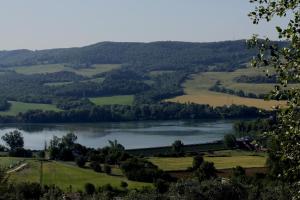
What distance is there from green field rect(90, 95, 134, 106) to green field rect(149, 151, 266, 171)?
48.0 meters

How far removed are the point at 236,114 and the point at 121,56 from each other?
92.2m

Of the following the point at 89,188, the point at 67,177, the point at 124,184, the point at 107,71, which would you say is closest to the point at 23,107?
the point at 107,71

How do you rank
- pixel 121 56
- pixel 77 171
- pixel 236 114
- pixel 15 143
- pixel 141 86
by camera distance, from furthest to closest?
pixel 121 56 < pixel 141 86 < pixel 236 114 < pixel 15 143 < pixel 77 171

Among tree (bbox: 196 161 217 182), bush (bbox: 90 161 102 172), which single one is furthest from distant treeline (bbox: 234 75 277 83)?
tree (bbox: 196 161 217 182)

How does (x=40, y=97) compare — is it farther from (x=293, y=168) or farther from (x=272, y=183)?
(x=293, y=168)

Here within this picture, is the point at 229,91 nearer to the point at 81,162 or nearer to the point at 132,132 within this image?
the point at 132,132

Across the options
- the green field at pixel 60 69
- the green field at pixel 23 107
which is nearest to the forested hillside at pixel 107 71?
the green field at pixel 60 69

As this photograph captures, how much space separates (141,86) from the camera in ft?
353

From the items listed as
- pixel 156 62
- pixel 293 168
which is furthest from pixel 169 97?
pixel 293 168

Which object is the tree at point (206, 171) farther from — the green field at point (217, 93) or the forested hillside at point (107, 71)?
the green field at point (217, 93)

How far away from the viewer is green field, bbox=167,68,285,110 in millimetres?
83188

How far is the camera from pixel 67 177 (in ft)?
104

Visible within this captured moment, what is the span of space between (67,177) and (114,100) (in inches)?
2447

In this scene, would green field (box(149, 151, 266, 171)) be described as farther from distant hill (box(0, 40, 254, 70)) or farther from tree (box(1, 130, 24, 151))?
distant hill (box(0, 40, 254, 70))
